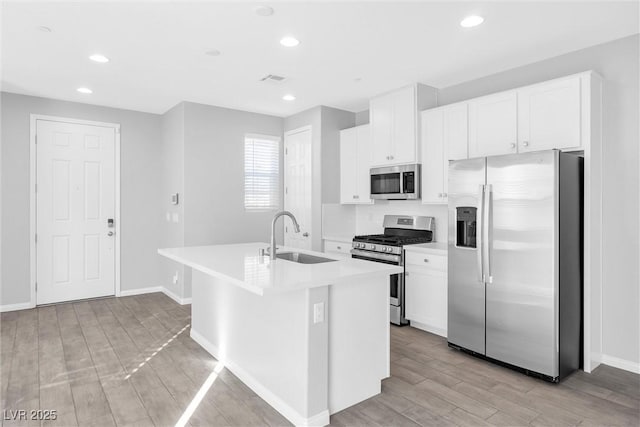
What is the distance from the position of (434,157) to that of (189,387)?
10.3ft

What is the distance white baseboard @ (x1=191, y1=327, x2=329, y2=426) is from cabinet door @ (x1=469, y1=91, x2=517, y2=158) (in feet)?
8.73

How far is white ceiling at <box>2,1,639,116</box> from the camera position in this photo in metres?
2.62

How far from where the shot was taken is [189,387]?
2.74m

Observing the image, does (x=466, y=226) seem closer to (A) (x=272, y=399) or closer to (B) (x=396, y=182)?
(B) (x=396, y=182)

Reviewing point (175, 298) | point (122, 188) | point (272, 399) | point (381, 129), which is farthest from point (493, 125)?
point (122, 188)

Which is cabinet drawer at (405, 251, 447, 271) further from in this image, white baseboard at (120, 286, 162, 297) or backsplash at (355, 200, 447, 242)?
white baseboard at (120, 286, 162, 297)

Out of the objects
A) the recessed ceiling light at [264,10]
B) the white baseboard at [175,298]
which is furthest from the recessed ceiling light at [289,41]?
the white baseboard at [175,298]

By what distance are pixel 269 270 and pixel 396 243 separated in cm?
205

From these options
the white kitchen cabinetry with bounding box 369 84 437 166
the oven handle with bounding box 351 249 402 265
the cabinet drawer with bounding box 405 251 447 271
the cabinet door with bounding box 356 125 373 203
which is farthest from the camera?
the cabinet door with bounding box 356 125 373 203

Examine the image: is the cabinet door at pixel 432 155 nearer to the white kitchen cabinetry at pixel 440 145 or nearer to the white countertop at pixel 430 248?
the white kitchen cabinetry at pixel 440 145

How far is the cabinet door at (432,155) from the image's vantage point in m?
4.04

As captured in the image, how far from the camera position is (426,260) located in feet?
12.8

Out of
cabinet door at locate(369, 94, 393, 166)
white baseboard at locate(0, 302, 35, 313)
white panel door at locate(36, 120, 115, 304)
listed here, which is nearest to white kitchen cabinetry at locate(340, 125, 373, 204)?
cabinet door at locate(369, 94, 393, 166)

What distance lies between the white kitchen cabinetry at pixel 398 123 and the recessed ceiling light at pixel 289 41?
1.61 m
